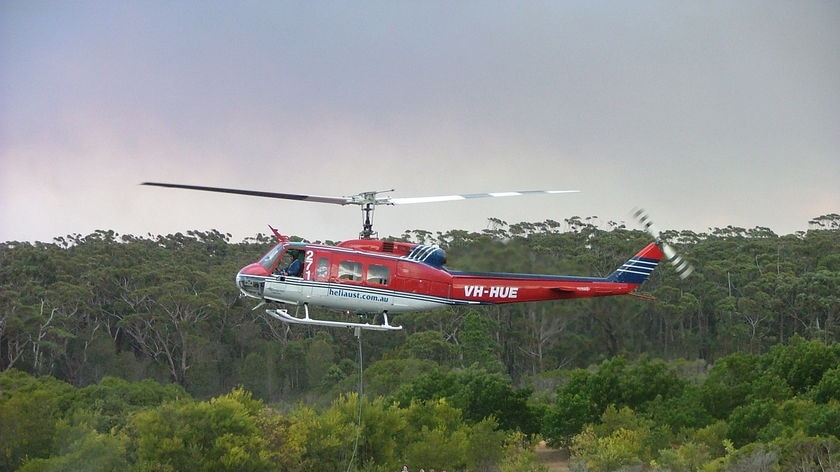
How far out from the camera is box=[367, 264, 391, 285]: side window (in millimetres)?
23641

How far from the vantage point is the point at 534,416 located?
47375 millimetres

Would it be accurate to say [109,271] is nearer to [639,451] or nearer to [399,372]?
[399,372]

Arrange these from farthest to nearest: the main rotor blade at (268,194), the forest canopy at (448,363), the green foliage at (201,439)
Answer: the forest canopy at (448,363) → the green foliage at (201,439) → the main rotor blade at (268,194)

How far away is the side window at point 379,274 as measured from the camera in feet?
77.6

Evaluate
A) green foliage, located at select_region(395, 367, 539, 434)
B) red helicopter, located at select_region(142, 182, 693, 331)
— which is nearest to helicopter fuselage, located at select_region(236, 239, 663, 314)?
red helicopter, located at select_region(142, 182, 693, 331)

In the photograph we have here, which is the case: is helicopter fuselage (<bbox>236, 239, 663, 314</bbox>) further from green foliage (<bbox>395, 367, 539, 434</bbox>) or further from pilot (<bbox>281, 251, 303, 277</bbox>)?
green foliage (<bbox>395, 367, 539, 434</bbox>)

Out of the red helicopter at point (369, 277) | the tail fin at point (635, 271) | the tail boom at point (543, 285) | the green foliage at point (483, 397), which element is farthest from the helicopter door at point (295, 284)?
the green foliage at point (483, 397)

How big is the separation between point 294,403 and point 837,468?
A: 30.1 metres

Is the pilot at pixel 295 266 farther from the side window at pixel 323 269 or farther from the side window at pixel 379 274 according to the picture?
the side window at pixel 379 274

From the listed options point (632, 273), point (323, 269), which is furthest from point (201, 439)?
point (632, 273)

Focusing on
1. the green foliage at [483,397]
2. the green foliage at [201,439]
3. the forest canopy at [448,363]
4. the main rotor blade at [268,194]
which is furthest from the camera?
the green foliage at [483,397]

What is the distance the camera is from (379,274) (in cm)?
2369

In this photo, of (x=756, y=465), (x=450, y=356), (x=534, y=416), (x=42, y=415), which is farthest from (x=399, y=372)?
(x=756, y=465)

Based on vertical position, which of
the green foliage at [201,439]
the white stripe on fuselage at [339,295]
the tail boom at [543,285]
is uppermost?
the tail boom at [543,285]
